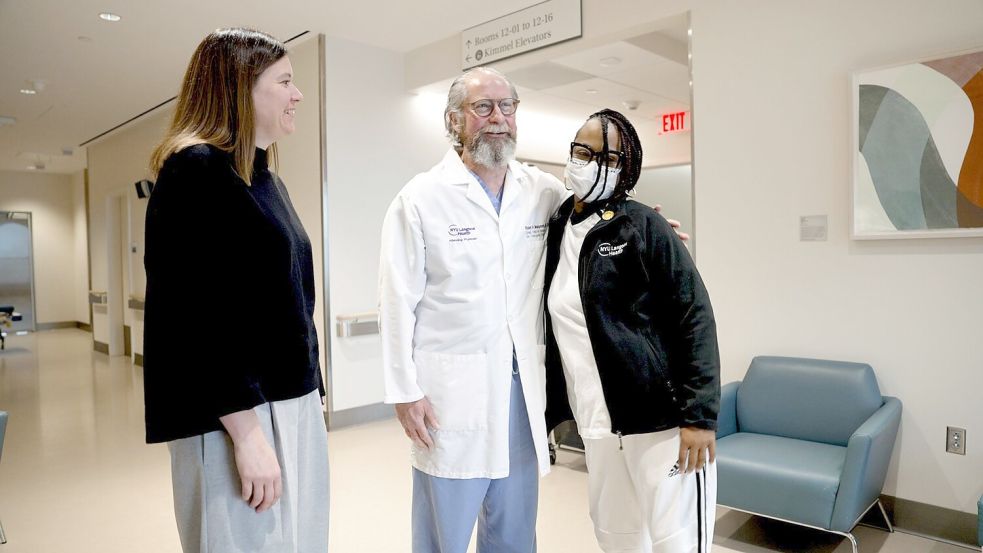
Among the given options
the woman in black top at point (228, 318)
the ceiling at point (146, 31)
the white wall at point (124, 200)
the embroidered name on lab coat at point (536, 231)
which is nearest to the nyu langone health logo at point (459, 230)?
the embroidered name on lab coat at point (536, 231)

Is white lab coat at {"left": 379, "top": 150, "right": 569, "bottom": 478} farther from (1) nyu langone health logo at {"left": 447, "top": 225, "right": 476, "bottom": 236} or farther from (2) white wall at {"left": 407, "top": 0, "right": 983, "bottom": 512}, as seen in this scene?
(2) white wall at {"left": 407, "top": 0, "right": 983, "bottom": 512}

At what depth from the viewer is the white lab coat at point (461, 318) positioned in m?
1.86

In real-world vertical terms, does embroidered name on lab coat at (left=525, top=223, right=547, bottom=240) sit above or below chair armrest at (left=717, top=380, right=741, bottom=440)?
above

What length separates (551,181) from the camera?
211 centimetres

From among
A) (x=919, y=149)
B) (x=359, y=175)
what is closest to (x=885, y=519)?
(x=919, y=149)

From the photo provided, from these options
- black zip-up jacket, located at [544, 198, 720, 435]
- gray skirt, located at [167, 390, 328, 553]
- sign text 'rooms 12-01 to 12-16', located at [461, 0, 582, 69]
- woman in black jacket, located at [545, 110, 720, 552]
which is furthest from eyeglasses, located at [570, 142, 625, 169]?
sign text 'rooms 12-01 to 12-16', located at [461, 0, 582, 69]

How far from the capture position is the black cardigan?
1.12 m

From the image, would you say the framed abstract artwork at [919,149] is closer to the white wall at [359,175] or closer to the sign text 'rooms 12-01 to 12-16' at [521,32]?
the sign text 'rooms 12-01 to 12-16' at [521,32]

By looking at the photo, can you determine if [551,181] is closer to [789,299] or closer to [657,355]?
[657,355]

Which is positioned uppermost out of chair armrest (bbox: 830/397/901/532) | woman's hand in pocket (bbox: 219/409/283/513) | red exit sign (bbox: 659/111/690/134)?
red exit sign (bbox: 659/111/690/134)

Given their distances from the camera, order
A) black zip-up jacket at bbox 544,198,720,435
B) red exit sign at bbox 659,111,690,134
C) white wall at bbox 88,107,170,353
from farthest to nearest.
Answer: white wall at bbox 88,107,170,353 < red exit sign at bbox 659,111,690,134 < black zip-up jacket at bbox 544,198,720,435

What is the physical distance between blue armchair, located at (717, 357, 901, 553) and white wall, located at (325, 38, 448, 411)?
3213mm

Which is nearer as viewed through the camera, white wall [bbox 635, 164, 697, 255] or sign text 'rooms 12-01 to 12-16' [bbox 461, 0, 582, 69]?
sign text 'rooms 12-01 to 12-16' [bbox 461, 0, 582, 69]

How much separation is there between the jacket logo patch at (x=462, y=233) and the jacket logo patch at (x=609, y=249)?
1.22 ft
